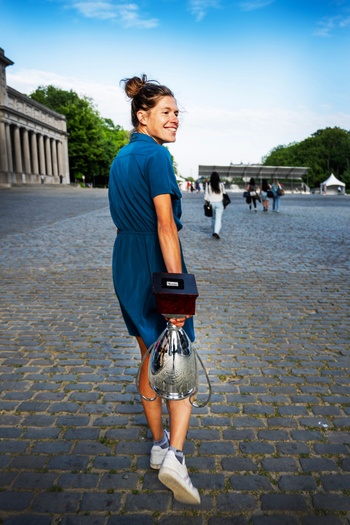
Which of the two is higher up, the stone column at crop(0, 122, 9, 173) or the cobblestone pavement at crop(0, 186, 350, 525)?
the stone column at crop(0, 122, 9, 173)

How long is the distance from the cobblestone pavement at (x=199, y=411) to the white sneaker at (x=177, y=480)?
8 centimetres

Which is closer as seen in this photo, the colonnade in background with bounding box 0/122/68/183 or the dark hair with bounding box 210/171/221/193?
the dark hair with bounding box 210/171/221/193

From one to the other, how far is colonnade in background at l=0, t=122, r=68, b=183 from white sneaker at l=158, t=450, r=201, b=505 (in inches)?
1902

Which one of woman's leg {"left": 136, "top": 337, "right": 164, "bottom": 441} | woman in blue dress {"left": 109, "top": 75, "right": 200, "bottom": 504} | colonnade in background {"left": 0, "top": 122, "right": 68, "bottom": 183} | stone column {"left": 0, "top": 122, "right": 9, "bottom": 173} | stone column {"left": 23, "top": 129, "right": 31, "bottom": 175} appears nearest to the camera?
woman in blue dress {"left": 109, "top": 75, "right": 200, "bottom": 504}

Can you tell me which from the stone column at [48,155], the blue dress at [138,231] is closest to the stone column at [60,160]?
the stone column at [48,155]

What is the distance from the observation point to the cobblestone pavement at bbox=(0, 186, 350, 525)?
7.88 ft

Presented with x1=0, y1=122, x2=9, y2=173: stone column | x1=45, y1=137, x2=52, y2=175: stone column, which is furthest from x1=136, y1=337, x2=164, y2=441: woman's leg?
x1=45, y1=137, x2=52, y2=175: stone column

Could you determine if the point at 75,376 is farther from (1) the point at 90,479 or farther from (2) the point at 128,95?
(2) the point at 128,95

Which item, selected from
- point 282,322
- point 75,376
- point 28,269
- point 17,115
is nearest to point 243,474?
point 75,376

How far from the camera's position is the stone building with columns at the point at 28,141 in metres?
48.8

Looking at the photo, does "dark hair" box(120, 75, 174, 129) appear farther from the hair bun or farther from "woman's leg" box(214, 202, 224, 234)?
"woman's leg" box(214, 202, 224, 234)

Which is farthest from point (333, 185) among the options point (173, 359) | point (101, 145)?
point (173, 359)

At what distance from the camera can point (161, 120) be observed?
2346 mm

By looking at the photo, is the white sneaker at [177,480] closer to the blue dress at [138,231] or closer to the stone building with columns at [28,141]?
the blue dress at [138,231]
